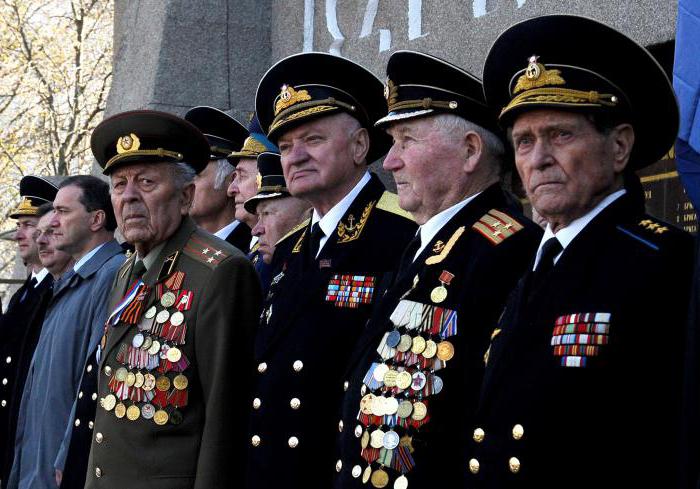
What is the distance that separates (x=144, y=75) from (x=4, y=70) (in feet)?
46.5

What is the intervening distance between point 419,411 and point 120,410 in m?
1.50

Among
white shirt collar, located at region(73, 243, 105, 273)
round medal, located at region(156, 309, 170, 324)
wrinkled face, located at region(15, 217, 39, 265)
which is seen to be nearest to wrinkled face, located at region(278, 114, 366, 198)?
round medal, located at region(156, 309, 170, 324)

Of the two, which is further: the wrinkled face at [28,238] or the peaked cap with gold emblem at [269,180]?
the wrinkled face at [28,238]

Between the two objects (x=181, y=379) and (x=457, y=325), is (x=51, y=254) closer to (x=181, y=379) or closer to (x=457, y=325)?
(x=181, y=379)

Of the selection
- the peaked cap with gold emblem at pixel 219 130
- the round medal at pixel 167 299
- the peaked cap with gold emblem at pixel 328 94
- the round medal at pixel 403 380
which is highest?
the peaked cap with gold emblem at pixel 219 130

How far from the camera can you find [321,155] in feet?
14.1

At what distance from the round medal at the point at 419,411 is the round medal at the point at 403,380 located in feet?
0.23

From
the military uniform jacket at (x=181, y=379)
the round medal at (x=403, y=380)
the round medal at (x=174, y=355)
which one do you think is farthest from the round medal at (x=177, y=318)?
the round medal at (x=403, y=380)

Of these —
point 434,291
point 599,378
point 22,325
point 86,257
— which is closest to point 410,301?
point 434,291

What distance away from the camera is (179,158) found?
4742mm

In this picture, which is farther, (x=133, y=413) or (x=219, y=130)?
(x=219, y=130)

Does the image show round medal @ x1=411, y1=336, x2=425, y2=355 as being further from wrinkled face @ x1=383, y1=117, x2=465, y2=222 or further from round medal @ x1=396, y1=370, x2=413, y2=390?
wrinkled face @ x1=383, y1=117, x2=465, y2=222

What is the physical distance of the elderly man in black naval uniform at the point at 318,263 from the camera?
3.89m

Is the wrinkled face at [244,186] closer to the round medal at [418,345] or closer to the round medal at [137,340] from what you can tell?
the round medal at [137,340]
